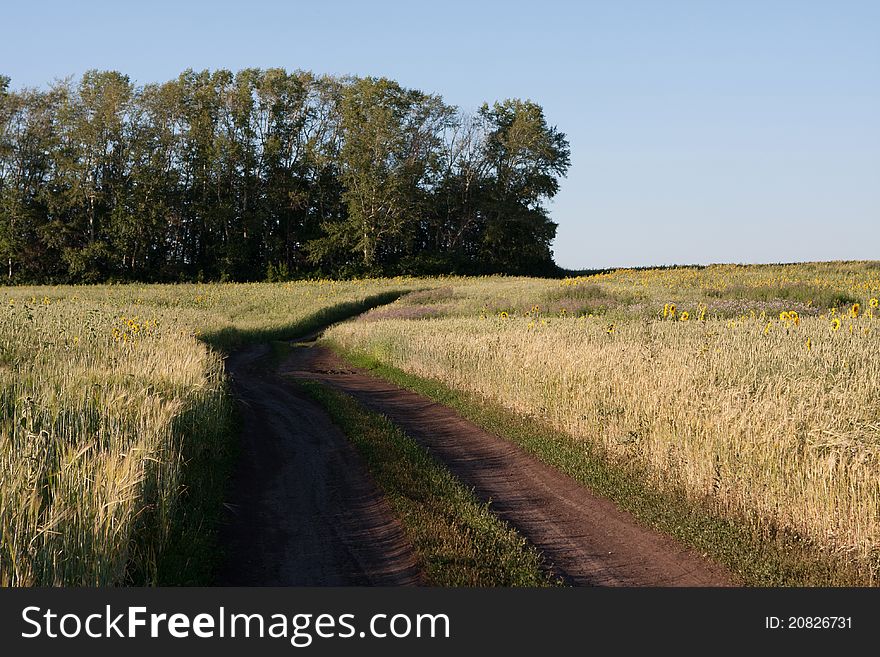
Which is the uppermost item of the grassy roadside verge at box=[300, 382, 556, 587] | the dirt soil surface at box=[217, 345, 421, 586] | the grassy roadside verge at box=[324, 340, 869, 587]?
the grassy roadside verge at box=[324, 340, 869, 587]

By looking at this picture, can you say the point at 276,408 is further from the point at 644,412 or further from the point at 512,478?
the point at 644,412

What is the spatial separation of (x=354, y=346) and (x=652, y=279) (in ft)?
77.3

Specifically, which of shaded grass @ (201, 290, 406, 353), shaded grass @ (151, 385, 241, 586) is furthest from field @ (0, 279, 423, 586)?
shaded grass @ (201, 290, 406, 353)

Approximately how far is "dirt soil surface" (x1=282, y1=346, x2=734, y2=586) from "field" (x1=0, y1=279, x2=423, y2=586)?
3.44 feet

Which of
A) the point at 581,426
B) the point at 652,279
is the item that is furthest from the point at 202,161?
the point at 581,426

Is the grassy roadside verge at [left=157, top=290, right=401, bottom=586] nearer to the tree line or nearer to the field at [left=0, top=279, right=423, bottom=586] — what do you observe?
the field at [left=0, top=279, right=423, bottom=586]

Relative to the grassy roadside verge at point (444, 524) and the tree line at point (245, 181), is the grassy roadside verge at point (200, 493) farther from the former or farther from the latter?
the tree line at point (245, 181)

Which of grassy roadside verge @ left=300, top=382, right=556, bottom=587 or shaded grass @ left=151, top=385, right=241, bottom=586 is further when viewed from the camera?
grassy roadside verge @ left=300, top=382, right=556, bottom=587

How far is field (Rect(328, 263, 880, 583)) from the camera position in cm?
800

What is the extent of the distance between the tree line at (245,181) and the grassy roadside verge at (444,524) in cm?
5676

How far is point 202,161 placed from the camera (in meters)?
68.3

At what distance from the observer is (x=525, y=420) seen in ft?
48.0

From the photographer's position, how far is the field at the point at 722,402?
800 centimetres

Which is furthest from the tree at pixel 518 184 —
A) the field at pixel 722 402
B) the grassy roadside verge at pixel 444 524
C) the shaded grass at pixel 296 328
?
the grassy roadside verge at pixel 444 524
